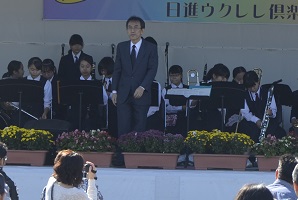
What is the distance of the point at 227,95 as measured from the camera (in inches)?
436

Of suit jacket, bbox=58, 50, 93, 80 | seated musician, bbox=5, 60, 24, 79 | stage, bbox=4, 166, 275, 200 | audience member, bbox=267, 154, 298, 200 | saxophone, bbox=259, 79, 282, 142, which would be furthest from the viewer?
suit jacket, bbox=58, 50, 93, 80

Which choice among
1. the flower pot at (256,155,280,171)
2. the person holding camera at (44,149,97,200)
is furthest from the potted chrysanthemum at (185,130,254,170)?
the person holding camera at (44,149,97,200)

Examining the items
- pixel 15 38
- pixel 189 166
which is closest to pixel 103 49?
pixel 15 38

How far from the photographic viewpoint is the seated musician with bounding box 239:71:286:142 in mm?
11984

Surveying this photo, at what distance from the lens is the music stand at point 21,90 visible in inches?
438

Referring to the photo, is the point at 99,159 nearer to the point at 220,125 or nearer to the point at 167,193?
the point at 167,193

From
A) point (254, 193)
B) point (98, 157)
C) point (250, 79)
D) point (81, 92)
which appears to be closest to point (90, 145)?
point (98, 157)

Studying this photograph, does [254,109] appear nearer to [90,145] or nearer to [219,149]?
[219,149]

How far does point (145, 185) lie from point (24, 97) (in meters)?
1.90

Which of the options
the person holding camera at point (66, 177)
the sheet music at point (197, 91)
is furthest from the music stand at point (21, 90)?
the person holding camera at point (66, 177)

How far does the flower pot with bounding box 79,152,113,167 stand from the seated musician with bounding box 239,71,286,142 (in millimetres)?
2174

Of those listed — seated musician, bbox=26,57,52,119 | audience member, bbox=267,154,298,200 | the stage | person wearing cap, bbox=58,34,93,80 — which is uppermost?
person wearing cap, bbox=58,34,93,80

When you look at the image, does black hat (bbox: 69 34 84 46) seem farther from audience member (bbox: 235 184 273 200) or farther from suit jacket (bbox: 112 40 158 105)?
audience member (bbox: 235 184 273 200)

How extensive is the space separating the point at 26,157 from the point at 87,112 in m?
1.58
